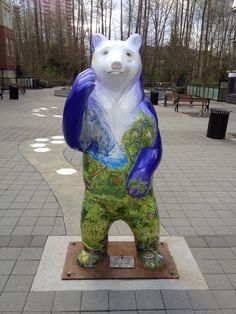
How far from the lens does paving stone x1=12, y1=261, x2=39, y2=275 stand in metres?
2.58

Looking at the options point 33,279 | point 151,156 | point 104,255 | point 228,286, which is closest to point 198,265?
point 228,286

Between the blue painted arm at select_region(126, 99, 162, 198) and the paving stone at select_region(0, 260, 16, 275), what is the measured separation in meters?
1.28

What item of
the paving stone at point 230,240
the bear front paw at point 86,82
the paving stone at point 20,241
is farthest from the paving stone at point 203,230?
the bear front paw at point 86,82

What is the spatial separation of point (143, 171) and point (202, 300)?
1.08m

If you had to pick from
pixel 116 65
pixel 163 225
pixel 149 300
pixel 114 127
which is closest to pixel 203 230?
pixel 163 225

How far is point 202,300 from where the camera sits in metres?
2.33

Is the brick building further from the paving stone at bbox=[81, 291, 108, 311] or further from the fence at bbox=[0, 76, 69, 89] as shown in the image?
the paving stone at bbox=[81, 291, 108, 311]

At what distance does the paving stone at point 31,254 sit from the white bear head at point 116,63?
5.47 feet

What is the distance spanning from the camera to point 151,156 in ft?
7.07

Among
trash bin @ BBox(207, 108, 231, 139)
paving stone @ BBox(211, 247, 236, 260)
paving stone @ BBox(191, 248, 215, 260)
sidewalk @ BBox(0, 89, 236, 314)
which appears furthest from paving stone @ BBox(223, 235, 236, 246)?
trash bin @ BBox(207, 108, 231, 139)

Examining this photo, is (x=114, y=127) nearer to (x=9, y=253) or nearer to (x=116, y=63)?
(x=116, y=63)

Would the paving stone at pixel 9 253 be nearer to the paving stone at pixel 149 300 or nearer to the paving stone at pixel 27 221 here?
the paving stone at pixel 27 221

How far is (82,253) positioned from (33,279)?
1.40 feet

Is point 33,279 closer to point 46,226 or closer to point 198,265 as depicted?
point 46,226
